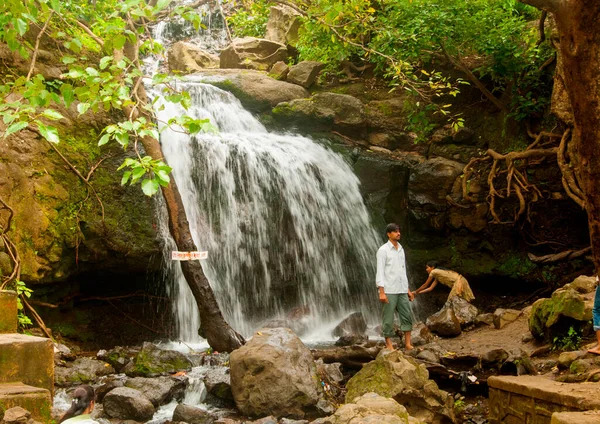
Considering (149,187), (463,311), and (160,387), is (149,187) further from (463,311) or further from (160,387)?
(463,311)

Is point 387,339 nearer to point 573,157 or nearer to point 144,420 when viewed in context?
point 144,420

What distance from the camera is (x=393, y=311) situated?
762 cm

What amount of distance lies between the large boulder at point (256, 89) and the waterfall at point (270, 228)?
1389 mm

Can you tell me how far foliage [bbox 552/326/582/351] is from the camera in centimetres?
686

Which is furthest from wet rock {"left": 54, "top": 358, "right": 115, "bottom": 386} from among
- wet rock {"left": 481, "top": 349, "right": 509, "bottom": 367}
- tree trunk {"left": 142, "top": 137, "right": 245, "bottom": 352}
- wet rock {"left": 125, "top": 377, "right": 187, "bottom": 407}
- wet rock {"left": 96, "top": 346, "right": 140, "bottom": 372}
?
wet rock {"left": 481, "top": 349, "right": 509, "bottom": 367}

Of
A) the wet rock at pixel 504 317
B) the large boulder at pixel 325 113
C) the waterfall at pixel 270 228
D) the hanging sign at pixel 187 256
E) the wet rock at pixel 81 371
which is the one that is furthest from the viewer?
the large boulder at pixel 325 113

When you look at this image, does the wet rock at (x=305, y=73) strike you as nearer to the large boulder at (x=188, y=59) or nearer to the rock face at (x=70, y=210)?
the large boulder at (x=188, y=59)

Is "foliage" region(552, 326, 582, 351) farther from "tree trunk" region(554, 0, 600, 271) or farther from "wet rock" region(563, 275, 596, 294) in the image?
"tree trunk" region(554, 0, 600, 271)

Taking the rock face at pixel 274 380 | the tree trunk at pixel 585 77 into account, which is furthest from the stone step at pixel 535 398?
the tree trunk at pixel 585 77

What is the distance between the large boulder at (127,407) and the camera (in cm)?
555

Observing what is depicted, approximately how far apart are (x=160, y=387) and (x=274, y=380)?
1.42 metres

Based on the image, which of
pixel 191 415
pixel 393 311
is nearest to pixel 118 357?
pixel 191 415

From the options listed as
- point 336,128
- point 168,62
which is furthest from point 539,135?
point 168,62

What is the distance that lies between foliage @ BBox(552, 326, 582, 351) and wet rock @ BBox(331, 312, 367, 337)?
140 inches
